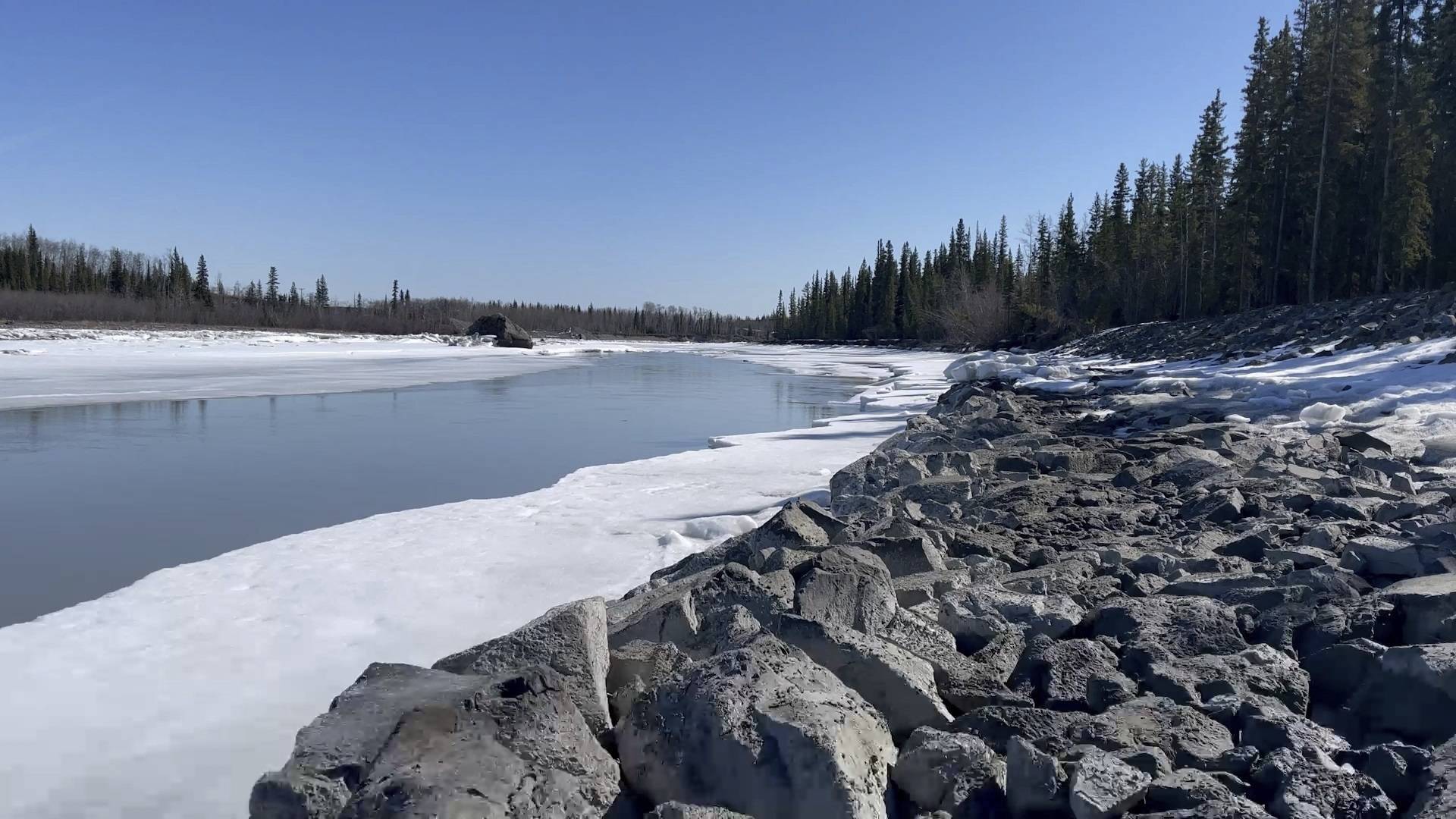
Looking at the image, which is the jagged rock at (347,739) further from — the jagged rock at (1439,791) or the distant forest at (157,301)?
the distant forest at (157,301)

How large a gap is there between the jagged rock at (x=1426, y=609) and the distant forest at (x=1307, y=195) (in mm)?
28425

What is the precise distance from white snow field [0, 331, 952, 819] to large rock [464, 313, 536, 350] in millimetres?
53586

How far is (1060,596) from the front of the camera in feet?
10.3

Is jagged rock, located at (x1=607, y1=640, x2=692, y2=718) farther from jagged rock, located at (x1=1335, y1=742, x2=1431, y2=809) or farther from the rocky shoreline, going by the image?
jagged rock, located at (x1=1335, y1=742, x2=1431, y2=809)

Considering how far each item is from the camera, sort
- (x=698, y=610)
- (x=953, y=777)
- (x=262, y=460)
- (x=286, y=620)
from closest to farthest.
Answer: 1. (x=953, y=777)
2. (x=698, y=610)
3. (x=286, y=620)
4. (x=262, y=460)

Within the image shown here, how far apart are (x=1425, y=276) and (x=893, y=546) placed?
3734 centimetres

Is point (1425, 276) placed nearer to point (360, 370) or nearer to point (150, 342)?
point (360, 370)

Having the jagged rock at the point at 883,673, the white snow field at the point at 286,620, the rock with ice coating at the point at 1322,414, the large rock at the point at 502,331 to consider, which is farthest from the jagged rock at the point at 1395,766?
the large rock at the point at 502,331

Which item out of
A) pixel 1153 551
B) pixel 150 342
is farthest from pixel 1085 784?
pixel 150 342

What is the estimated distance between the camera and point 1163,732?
2.13 metres

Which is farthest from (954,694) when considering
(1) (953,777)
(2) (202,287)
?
(2) (202,287)

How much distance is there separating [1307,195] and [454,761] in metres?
38.2

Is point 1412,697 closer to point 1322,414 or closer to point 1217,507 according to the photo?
point 1217,507

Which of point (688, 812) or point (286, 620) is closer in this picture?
point (688, 812)
